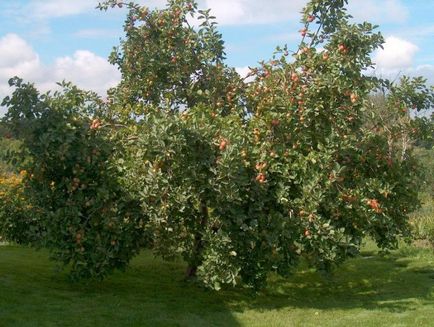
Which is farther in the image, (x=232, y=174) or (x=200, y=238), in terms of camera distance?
(x=200, y=238)

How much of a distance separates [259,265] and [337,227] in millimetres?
1305

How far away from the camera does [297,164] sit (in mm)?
8336

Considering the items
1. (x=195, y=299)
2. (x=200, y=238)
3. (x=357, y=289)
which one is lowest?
(x=357, y=289)

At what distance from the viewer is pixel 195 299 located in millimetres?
9477

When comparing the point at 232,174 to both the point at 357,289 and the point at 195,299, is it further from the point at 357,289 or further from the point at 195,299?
the point at 357,289

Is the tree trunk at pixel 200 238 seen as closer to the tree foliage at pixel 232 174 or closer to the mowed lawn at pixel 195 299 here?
the tree foliage at pixel 232 174

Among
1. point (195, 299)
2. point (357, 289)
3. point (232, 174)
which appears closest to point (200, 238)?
point (195, 299)

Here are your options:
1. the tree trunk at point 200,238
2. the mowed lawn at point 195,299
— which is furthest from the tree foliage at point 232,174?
the mowed lawn at point 195,299

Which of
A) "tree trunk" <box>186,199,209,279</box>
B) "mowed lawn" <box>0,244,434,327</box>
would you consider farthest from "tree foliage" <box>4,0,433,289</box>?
"mowed lawn" <box>0,244,434,327</box>

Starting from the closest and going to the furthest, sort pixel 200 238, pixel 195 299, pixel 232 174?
pixel 232 174
pixel 200 238
pixel 195 299

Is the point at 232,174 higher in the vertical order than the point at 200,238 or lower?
higher

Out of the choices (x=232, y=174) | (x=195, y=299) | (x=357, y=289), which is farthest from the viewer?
(x=357, y=289)

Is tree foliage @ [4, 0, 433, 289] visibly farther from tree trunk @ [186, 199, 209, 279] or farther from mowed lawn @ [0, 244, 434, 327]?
mowed lawn @ [0, 244, 434, 327]

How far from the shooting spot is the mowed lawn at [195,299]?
318 inches
